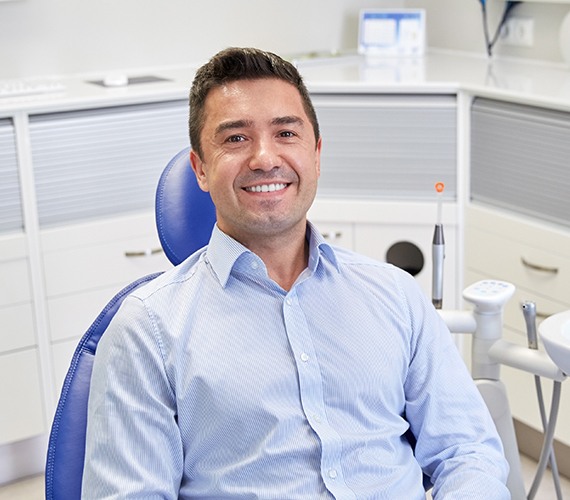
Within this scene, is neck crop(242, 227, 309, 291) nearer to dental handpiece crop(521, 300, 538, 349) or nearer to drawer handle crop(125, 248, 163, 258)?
dental handpiece crop(521, 300, 538, 349)

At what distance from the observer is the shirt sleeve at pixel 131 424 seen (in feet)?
4.66

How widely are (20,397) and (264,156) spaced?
155 centimetres

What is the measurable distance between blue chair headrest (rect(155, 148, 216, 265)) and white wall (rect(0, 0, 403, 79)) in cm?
158

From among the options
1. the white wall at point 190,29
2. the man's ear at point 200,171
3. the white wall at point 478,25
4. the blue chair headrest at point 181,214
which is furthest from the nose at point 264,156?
the white wall at point 478,25

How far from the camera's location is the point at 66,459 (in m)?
1.47

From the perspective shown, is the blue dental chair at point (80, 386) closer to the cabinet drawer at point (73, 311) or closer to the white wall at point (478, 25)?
the cabinet drawer at point (73, 311)

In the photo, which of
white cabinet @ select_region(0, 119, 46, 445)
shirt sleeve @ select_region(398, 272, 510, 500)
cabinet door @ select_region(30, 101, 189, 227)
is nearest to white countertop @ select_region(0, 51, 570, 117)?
cabinet door @ select_region(30, 101, 189, 227)

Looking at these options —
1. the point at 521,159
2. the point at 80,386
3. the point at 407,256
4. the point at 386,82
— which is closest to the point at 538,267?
the point at 521,159

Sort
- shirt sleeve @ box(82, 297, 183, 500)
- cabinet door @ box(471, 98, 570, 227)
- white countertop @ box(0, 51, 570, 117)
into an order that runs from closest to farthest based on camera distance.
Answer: shirt sleeve @ box(82, 297, 183, 500) → cabinet door @ box(471, 98, 570, 227) → white countertop @ box(0, 51, 570, 117)

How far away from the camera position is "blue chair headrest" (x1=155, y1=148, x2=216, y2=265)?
1.76m

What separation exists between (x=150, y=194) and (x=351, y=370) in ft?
4.89

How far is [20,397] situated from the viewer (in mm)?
2822

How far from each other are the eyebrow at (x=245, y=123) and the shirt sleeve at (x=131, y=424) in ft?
1.02

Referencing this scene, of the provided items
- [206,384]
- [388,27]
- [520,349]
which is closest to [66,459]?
[206,384]
